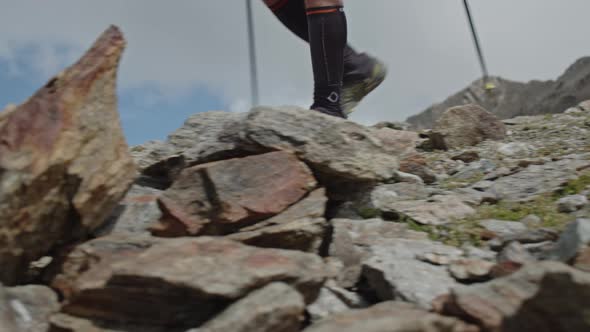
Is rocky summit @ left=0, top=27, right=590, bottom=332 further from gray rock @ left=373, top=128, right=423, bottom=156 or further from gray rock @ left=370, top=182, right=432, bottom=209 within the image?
gray rock @ left=373, top=128, right=423, bottom=156

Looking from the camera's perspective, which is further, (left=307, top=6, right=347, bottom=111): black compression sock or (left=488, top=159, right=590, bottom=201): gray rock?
(left=307, top=6, right=347, bottom=111): black compression sock

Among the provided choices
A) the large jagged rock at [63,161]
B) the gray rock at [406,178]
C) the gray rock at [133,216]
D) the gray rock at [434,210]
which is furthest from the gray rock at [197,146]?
the gray rock at [406,178]

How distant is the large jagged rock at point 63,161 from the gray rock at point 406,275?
1949 millimetres

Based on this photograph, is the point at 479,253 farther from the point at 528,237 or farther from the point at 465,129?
the point at 465,129

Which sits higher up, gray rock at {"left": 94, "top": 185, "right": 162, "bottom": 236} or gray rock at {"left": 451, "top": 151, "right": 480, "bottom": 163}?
gray rock at {"left": 94, "top": 185, "right": 162, "bottom": 236}

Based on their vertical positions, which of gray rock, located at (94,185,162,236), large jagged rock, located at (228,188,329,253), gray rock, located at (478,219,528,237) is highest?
gray rock, located at (94,185,162,236)

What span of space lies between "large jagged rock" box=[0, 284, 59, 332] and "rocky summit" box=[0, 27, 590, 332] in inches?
0.4

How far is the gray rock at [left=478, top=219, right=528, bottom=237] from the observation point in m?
4.19

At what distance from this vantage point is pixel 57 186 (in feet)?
11.2

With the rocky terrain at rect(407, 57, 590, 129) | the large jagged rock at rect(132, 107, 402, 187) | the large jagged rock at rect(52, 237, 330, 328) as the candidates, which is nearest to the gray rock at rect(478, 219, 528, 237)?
the large jagged rock at rect(132, 107, 402, 187)

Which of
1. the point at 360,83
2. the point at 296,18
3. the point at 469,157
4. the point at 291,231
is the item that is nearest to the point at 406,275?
the point at 291,231

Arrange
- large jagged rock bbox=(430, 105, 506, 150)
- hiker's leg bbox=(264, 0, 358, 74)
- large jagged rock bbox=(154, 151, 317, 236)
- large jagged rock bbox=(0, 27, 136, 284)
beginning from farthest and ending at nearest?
1. large jagged rock bbox=(430, 105, 506, 150)
2. hiker's leg bbox=(264, 0, 358, 74)
3. large jagged rock bbox=(154, 151, 317, 236)
4. large jagged rock bbox=(0, 27, 136, 284)

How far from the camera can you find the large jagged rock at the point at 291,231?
376 centimetres

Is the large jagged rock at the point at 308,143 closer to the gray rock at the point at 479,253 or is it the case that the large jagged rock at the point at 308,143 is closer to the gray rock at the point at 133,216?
the gray rock at the point at 133,216
